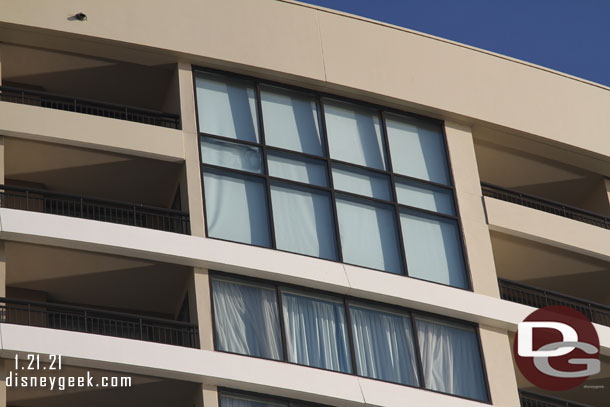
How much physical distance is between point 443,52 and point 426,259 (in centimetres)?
613

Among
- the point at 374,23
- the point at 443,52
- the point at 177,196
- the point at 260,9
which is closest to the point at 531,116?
the point at 443,52

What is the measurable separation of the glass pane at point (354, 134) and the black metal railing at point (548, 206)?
3847 millimetres

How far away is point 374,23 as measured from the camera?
104 ft

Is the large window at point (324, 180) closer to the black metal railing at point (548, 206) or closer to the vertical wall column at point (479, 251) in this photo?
the vertical wall column at point (479, 251)

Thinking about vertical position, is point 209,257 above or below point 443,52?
below

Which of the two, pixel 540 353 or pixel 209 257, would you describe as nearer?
pixel 209 257

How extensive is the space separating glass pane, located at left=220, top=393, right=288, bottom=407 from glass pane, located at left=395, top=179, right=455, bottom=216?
6.52 meters

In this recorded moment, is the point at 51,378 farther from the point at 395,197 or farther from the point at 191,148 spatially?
the point at 395,197

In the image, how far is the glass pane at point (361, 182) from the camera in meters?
29.3

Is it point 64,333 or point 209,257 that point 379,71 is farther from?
point 64,333


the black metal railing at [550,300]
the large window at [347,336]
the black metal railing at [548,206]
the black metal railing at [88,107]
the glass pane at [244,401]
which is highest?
the black metal railing at [88,107]

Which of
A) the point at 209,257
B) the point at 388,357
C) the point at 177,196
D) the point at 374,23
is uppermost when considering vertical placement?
the point at 374,23

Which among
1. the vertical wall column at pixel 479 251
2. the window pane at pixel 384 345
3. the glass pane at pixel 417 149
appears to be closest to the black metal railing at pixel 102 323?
the window pane at pixel 384 345

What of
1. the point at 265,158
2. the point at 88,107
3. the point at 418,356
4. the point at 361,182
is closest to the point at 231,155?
the point at 265,158
